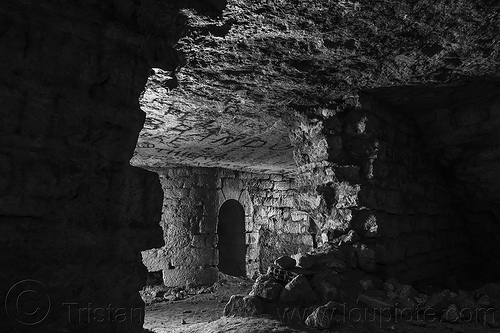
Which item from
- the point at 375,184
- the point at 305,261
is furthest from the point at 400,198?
the point at 305,261

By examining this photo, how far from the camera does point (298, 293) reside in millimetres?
2471

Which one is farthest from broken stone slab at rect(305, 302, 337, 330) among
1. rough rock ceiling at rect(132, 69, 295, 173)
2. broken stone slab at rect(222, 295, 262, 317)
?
rough rock ceiling at rect(132, 69, 295, 173)

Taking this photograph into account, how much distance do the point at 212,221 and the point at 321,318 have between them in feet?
13.9

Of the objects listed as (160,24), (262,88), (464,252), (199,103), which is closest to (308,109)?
(262,88)

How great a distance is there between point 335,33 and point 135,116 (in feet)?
4.32

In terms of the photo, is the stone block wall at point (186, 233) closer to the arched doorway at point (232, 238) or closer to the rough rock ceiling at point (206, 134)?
the rough rock ceiling at point (206, 134)

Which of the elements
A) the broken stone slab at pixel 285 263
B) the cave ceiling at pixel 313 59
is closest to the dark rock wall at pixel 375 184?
the cave ceiling at pixel 313 59

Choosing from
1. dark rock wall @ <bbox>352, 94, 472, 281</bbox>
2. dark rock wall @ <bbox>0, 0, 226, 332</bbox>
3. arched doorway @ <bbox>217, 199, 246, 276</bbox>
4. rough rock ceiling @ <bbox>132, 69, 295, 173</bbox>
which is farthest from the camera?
arched doorway @ <bbox>217, 199, 246, 276</bbox>

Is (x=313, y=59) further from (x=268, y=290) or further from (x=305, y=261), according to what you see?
(x=268, y=290)

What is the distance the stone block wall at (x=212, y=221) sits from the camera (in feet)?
19.9

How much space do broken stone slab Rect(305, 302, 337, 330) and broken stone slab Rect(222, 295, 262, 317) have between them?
323 mm

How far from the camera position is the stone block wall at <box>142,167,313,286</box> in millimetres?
6074

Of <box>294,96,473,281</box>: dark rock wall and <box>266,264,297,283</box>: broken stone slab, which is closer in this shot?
<box>266,264,297,283</box>: broken stone slab

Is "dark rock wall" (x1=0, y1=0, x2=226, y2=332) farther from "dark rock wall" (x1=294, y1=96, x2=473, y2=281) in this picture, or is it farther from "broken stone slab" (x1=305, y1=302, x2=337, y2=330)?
"dark rock wall" (x1=294, y1=96, x2=473, y2=281)
